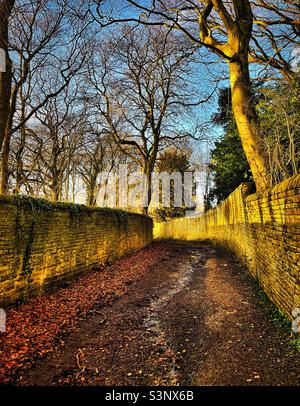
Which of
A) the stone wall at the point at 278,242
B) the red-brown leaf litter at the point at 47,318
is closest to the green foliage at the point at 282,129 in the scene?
the stone wall at the point at 278,242

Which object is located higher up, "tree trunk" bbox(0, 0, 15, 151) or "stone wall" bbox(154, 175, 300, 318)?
"tree trunk" bbox(0, 0, 15, 151)

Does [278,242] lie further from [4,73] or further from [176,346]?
[4,73]

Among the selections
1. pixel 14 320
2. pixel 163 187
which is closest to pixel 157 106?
pixel 163 187

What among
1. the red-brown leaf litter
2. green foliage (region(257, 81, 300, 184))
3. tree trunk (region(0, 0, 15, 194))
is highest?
tree trunk (region(0, 0, 15, 194))

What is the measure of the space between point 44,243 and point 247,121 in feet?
22.7

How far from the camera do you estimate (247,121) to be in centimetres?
888

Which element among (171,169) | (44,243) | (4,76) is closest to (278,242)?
(44,243)

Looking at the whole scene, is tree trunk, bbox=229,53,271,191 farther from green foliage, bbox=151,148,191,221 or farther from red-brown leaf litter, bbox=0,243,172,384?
green foliage, bbox=151,148,191,221

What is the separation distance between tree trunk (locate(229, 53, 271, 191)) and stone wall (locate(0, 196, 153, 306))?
17.9ft

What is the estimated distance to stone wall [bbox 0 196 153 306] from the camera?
5.34 m

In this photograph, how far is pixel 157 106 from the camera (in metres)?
21.4

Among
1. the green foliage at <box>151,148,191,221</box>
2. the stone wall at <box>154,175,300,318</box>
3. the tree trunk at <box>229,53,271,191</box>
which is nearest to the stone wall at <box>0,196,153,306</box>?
the stone wall at <box>154,175,300,318</box>

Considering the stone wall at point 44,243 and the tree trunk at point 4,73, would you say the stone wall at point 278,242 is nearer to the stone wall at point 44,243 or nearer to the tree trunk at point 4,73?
the stone wall at point 44,243

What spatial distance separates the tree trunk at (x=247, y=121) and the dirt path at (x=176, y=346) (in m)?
3.46
